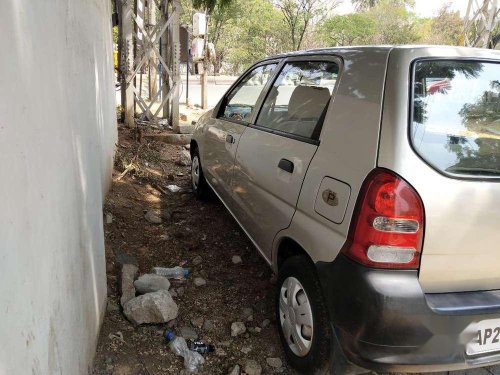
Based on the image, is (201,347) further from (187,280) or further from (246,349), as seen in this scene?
(187,280)

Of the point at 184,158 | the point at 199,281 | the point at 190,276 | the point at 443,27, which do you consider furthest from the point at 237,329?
the point at 443,27

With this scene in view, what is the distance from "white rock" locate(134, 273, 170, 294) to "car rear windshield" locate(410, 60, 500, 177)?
212 cm

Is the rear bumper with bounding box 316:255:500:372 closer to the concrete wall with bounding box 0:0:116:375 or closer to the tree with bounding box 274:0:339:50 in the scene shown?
the concrete wall with bounding box 0:0:116:375

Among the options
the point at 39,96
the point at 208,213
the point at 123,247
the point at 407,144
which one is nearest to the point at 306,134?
the point at 407,144

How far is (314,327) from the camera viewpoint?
2270 millimetres

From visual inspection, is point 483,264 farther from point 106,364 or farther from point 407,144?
point 106,364

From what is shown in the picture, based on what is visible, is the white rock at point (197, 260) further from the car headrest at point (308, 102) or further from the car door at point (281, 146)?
the car headrest at point (308, 102)

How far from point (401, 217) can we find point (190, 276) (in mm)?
2112

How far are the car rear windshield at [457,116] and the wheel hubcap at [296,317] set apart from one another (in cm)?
100

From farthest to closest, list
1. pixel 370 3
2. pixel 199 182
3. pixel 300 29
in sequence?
pixel 370 3, pixel 300 29, pixel 199 182

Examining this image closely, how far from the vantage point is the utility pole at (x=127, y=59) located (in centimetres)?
774

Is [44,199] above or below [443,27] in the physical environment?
below

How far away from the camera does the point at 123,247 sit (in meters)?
3.92

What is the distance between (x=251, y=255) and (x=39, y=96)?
2696 mm
